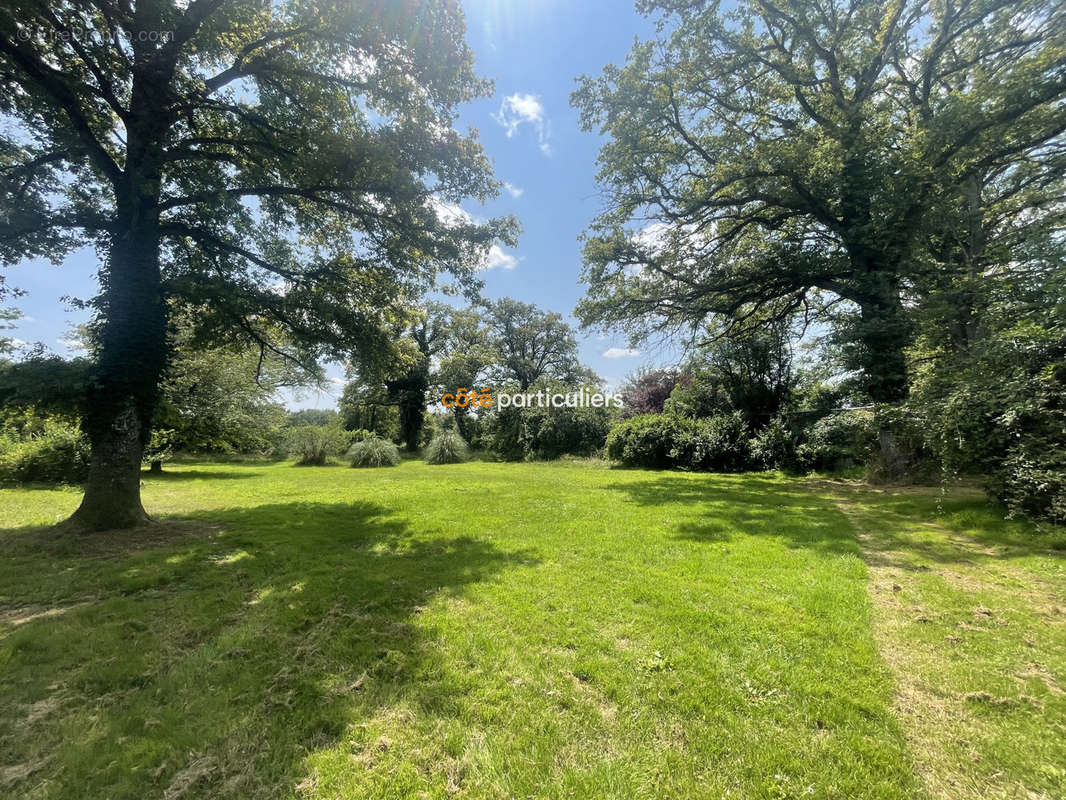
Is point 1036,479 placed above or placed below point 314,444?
above

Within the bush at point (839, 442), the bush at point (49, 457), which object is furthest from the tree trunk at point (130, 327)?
the bush at point (839, 442)

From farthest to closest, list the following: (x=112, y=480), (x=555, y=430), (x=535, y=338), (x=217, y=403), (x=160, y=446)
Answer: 1. (x=535, y=338)
2. (x=555, y=430)
3. (x=217, y=403)
4. (x=160, y=446)
5. (x=112, y=480)

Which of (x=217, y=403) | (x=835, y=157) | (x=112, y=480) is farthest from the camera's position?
(x=217, y=403)

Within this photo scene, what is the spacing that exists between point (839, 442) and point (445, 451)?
18.1 metres

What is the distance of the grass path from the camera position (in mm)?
1999

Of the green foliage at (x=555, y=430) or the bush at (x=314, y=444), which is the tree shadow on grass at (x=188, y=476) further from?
the green foliage at (x=555, y=430)

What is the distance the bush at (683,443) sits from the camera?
15.5 meters

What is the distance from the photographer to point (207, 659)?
2.83m

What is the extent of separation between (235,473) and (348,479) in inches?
222

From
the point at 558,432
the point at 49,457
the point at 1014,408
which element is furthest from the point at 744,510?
the point at 49,457

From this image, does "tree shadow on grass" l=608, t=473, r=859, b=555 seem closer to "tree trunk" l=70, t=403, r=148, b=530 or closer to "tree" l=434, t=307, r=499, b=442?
"tree trunk" l=70, t=403, r=148, b=530

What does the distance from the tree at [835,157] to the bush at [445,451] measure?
1215 cm

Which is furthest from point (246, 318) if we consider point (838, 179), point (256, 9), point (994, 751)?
point (838, 179)

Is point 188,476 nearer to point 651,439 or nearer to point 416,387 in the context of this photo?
point 416,387
